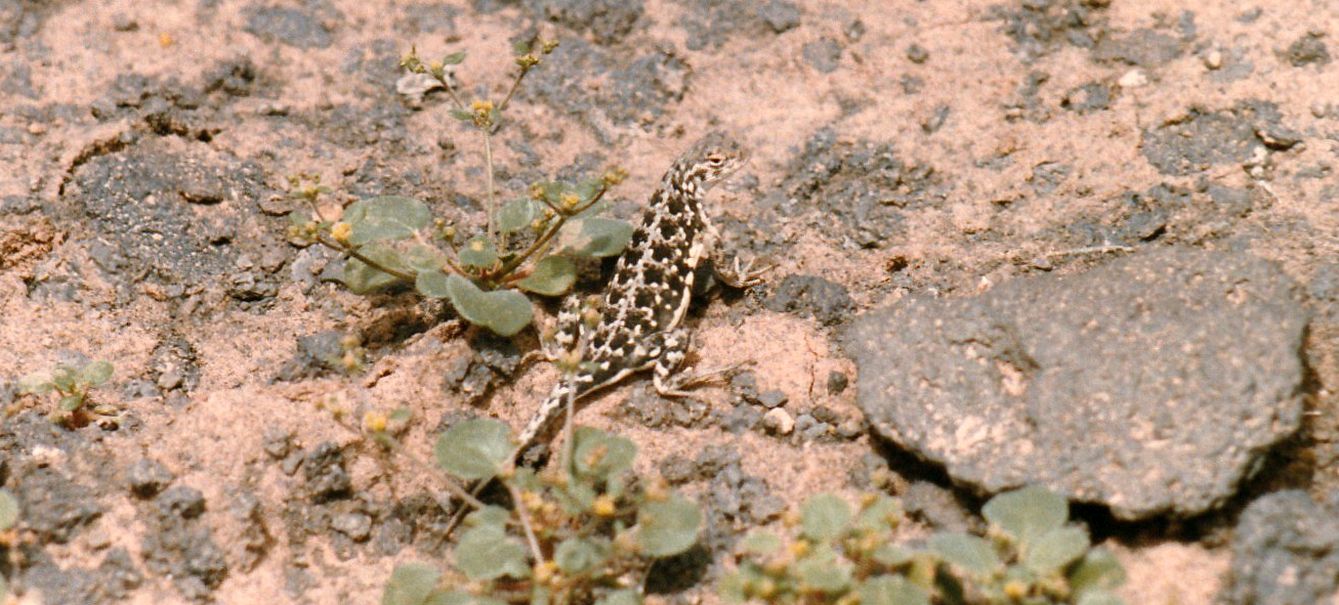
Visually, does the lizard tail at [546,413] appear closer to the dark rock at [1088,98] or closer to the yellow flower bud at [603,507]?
the yellow flower bud at [603,507]

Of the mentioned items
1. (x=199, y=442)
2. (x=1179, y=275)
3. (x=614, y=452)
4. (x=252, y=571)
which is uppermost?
(x=1179, y=275)

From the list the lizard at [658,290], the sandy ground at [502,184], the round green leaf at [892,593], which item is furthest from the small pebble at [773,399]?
the round green leaf at [892,593]

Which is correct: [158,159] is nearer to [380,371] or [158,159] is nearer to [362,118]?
[362,118]

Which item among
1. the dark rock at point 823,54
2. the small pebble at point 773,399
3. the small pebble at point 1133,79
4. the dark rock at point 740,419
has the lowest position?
the dark rock at point 740,419

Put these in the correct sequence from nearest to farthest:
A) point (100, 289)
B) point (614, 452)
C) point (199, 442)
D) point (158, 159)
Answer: point (614, 452)
point (199, 442)
point (100, 289)
point (158, 159)

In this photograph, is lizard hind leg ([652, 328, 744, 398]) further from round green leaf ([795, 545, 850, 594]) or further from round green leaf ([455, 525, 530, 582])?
round green leaf ([795, 545, 850, 594])

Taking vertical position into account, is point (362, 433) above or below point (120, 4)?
below

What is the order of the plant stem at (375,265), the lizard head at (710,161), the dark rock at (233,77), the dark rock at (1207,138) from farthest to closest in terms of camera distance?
the dark rock at (233,77) < the lizard head at (710,161) < the dark rock at (1207,138) < the plant stem at (375,265)

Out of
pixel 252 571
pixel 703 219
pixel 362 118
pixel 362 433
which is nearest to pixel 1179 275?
pixel 703 219
